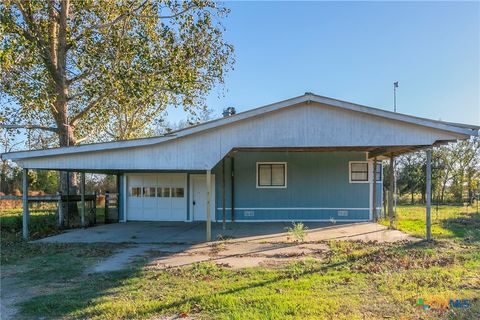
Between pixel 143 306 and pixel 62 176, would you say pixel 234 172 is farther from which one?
pixel 143 306

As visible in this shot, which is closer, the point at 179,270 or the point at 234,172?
the point at 179,270

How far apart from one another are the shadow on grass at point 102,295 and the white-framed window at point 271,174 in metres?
7.33

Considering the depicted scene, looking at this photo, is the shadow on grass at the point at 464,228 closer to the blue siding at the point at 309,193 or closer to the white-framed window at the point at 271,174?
the blue siding at the point at 309,193

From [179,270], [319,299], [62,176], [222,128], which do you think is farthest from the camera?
[62,176]

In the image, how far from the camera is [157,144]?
32.7 feet

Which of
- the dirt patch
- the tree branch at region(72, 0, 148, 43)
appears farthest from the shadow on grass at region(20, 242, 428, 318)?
the tree branch at region(72, 0, 148, 43)

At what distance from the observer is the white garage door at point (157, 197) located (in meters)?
15.2

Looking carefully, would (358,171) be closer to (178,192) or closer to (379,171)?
(379,171)

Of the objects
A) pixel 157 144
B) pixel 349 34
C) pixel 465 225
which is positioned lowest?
pixel 465 225

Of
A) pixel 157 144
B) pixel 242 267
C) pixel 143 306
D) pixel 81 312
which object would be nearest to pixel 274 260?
pixel 242 267

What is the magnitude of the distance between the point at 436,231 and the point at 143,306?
977cm

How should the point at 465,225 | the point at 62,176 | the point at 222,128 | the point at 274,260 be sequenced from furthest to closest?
the point at 62,176 → the point at 465,225 → the point at 222,128 → the point at 274,260

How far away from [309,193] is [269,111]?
18.4 feet
